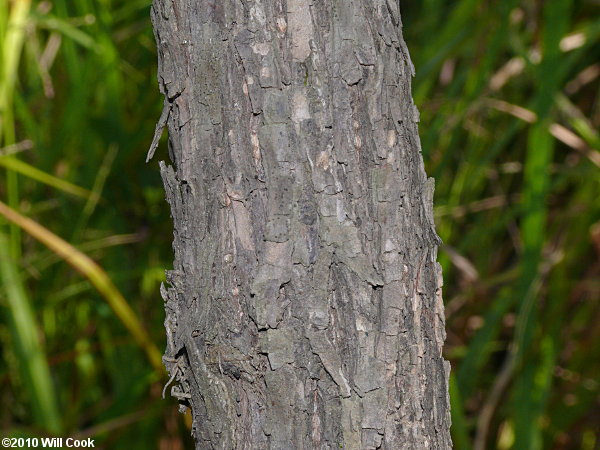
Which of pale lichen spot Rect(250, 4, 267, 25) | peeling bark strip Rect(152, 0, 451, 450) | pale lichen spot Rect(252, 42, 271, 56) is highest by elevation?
pale lichen spot Rect(250, 4, 267, 25)

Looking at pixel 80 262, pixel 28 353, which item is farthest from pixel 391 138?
pixel 28 353

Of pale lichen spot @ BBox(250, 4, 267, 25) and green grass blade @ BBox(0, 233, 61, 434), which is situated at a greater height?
pale lichen spot @ BBox(250, 4, 267, 25)

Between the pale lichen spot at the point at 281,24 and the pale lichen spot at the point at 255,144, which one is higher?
the pale lichen spot at the point at 281,24

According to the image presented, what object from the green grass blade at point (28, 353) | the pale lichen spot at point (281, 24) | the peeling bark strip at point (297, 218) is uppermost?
the pale lichen spot at point (281, 24)

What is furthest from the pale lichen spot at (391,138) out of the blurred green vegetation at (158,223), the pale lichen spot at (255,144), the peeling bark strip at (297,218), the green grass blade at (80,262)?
the green grass blade at (80,262)

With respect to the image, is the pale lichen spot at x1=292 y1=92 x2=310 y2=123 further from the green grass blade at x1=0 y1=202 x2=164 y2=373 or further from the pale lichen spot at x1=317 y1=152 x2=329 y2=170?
the green grass blade at x1=0 y1=202 x2=164 y2=373

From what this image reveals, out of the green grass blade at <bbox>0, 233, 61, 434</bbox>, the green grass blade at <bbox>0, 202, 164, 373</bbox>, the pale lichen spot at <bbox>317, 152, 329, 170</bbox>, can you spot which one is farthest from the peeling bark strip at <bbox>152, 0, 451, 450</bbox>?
the green grass blade at <bbox>0, 233, 61, 434</bbox>

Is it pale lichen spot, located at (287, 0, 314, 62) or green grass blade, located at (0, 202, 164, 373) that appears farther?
green grass blade, located at (0, 202, 164, 373)

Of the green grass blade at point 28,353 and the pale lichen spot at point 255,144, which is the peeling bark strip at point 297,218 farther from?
the green grass blade at point 28,353

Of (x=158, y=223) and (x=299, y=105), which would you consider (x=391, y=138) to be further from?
(x=158, y=223)
